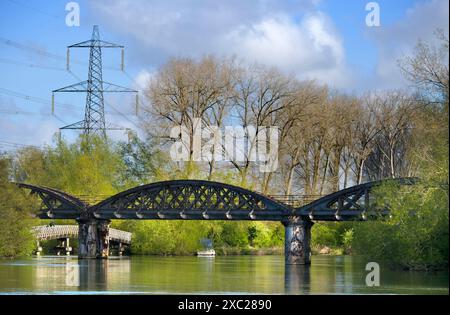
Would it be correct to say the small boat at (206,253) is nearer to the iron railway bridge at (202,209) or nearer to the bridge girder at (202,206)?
the bridge girder at (202,206)

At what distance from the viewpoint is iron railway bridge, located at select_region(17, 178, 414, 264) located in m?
69.0

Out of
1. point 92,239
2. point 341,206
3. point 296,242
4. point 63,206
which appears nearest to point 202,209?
point 296,242

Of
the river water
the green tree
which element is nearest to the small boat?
the green tree

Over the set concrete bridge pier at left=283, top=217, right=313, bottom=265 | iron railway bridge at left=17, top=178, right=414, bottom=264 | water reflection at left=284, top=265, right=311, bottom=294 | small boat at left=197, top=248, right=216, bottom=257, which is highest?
iron railway bridge at left=17, top=178, right=414, bottom=264

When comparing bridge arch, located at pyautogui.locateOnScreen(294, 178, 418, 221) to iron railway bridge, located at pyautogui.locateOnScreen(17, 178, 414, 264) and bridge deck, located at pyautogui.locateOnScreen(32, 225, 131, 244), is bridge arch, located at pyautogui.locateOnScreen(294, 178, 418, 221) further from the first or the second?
bridge deck, located at pyautogui.locateOnScreen(32, 225, 131, 244)

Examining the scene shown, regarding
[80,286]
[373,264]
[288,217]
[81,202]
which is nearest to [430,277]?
[373,264]

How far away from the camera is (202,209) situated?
73312 mm

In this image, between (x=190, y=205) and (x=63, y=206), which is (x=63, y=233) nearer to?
(x=63, y=206)

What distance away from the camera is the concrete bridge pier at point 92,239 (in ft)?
252

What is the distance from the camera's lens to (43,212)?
75625 millimetres

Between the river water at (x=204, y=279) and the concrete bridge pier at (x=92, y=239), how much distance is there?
33.2ft

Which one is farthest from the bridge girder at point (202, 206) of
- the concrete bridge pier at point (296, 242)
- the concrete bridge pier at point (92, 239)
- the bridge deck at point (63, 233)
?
the bridge deck at point (63, 233)

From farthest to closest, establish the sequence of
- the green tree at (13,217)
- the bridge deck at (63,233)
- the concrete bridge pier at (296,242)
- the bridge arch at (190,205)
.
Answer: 1. the bridge deck at (63,233)
2. the bridge arch at (190,205)
3. the concrete bridge pier at (296,242)
4. the green tree at (13,217)
